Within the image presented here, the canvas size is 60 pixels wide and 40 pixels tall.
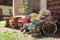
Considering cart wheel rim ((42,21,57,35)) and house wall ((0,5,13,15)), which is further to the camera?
house wall ((0,5,13,15))

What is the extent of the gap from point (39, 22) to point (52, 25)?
0.69 m

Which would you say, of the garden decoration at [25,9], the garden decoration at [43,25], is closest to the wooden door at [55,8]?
the garden decoration at [43,25]

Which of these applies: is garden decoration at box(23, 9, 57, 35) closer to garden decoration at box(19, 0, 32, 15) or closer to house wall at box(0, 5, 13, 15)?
garden decoration at box(19, 0, 32, 15)

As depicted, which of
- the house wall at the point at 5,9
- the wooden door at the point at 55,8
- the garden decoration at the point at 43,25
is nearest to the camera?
the garden decoration at the point at 43,25

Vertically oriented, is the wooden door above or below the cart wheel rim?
above

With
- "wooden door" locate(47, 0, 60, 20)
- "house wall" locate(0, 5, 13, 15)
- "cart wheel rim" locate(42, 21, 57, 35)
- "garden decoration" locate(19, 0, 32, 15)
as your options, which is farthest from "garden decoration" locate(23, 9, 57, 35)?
"house wall" locate(0, 5, 13, 15)

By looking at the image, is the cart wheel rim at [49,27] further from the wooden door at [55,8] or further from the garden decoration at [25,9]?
the garden decoration at [25,9]

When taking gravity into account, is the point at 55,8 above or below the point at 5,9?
above

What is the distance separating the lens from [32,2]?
13078 millimetres

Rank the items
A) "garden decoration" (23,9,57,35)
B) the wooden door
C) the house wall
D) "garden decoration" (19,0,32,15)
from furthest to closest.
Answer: the house wall
"garden decoration" (19,0,32,15)
the wooden door
"garden decoration" (23,9,57,35)

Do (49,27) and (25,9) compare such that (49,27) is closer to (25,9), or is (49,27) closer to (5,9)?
(25,9)

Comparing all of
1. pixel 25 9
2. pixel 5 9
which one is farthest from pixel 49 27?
pixel 5 9

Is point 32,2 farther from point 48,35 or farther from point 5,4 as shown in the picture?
point 5,4

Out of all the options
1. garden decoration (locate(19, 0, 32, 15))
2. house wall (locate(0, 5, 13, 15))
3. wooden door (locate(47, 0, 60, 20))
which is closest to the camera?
wooden door (locate(47, 0, 60, 20))
